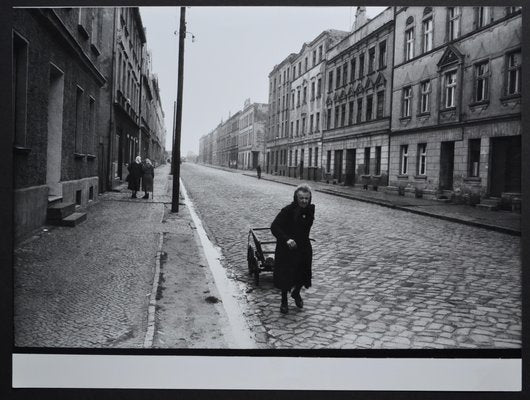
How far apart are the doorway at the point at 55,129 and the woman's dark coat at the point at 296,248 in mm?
6537

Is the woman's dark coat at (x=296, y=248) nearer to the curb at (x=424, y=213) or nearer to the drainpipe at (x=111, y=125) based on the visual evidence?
the curb at (x=424, y=213)

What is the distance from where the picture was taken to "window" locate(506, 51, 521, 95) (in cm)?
1075

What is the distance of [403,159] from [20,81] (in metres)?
16.0

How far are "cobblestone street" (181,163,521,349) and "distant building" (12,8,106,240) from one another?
132 inches

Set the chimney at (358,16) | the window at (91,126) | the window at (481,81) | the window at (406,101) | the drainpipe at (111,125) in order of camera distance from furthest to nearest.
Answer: the window at (406,101) → the drainpipe at (111,125) → the window at (481,81) → the window at (91,126) → the chimney at (358,16)

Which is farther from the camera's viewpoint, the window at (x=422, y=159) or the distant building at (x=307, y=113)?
the window at (x=422, y=159)

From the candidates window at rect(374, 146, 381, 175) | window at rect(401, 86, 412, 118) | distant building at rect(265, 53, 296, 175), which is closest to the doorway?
distant building at rect(265, 53, 296, 175)

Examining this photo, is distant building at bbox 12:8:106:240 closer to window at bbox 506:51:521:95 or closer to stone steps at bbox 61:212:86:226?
stone steps at bbox 61:212:86:226

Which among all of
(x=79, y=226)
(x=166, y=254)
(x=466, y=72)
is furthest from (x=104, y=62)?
(x=466, y=72)

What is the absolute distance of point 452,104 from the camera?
16.1m

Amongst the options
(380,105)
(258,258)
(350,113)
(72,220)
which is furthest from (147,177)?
(380,105)

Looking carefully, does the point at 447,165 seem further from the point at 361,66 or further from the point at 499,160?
the point at 361,66

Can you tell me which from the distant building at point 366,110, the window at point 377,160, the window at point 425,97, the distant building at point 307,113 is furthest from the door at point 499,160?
the window at point 377,160

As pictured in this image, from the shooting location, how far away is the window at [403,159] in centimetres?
1934
